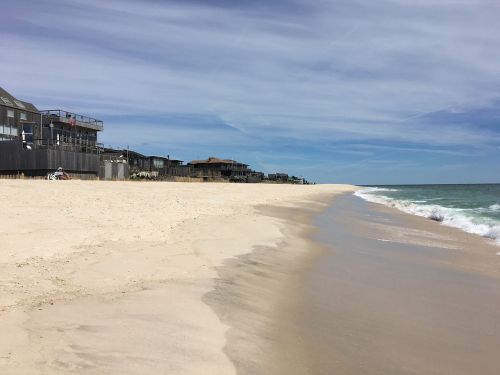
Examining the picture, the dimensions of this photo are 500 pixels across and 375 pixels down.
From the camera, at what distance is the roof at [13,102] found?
1706 inches

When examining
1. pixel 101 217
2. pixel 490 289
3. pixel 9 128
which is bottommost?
pixel 490 289

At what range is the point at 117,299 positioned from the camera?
476 centimetres

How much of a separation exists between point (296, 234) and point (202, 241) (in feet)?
14.2

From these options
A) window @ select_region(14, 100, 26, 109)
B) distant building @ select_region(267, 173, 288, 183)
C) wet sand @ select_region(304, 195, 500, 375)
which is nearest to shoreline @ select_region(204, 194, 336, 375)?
wet sand @ select_region(304, 195, 500, 375)

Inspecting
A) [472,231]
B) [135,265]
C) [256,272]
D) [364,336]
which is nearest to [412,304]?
[364,336]

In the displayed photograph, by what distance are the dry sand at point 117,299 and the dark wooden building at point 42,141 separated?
2944 cm

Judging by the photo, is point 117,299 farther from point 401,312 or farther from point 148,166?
point 148,166

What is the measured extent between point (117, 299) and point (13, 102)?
156ft

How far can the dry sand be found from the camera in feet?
10.9

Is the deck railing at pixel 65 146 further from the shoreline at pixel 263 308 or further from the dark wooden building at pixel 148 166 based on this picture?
the shoreline at pixel 263 308

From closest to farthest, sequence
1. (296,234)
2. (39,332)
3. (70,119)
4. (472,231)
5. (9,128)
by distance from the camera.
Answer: (39,332), (296,234), (472,231), (9,128), (70,119)

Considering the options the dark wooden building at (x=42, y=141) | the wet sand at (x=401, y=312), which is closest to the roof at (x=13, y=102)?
the dark wooden building at (x=42, y=141)

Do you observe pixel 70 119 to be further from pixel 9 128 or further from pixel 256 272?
pixel 256 272

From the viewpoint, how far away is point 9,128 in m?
43.2
